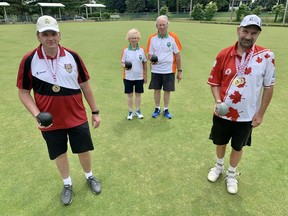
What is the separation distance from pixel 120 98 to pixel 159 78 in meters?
1.69

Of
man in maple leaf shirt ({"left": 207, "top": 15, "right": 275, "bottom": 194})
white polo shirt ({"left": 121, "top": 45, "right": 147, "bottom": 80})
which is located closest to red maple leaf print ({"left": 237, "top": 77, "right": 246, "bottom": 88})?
man in maple leaf shirt ({"left": 207, "top": 15, "right": 275, "bottom": 194})

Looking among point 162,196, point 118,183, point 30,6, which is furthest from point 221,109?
point 30,6

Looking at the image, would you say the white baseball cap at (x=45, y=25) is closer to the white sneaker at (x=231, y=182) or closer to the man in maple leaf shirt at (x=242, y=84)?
the man in maple leaf shirt at (x=242, y=84)

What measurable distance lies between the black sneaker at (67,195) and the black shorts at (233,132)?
78.9 inches

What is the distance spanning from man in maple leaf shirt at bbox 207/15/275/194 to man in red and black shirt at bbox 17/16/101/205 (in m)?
1.60

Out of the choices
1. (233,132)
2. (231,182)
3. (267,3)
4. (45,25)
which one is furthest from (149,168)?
(267,3)

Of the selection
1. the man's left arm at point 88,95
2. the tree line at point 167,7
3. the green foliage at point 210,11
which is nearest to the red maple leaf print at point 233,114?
the man's left arm at point 88,95

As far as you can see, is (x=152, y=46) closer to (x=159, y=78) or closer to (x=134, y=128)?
(x=159, y=78)

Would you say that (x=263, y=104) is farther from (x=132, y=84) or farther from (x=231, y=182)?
(x=132, y=84)

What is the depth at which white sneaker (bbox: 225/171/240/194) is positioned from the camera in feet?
10.2

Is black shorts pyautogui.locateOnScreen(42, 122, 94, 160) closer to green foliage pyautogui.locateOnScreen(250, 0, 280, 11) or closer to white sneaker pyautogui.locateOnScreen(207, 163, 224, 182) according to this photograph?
white sneaker pyautogui.locateOnScreen(207, 163, 224, 182)

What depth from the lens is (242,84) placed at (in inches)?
104

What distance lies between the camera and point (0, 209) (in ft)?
9.45

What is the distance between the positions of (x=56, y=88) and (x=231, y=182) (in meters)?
2.51
